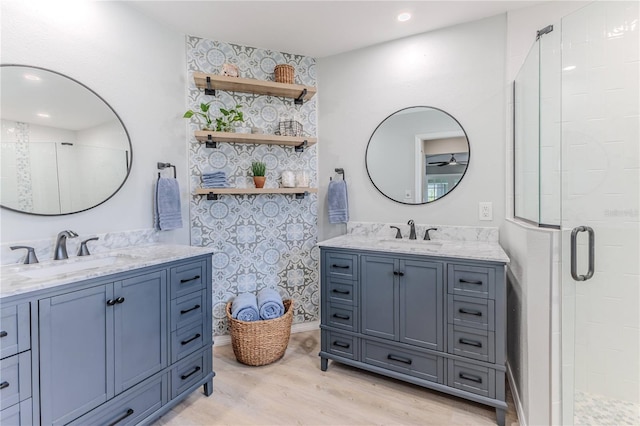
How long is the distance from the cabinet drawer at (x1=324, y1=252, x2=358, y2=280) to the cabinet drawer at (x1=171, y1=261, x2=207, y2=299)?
2.80ft

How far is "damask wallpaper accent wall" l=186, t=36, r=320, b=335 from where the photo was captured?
257 cm

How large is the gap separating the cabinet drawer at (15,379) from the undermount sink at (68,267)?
0.44 m

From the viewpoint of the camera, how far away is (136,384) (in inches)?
60.9

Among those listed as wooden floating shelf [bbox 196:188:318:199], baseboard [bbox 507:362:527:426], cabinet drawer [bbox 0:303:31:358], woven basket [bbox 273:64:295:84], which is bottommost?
baseboard [bbox 507:362:527:426]

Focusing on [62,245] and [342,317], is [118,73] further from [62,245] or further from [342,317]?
[342,317]

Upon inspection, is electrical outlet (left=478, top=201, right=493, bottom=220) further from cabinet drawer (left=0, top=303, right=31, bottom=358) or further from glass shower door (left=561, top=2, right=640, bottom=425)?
cabinet drawer (left=0, top=303, right=31, bottom=358)

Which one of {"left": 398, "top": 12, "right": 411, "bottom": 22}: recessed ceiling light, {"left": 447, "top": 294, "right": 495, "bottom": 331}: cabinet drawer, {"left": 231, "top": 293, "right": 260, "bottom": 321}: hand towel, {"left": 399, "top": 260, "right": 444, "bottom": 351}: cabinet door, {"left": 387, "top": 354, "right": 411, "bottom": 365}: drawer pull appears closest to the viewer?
{"left": 447, "top": 294, "right": 495, "bottom": 331}: cabinet drawer

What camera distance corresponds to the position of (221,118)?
8.46 feet

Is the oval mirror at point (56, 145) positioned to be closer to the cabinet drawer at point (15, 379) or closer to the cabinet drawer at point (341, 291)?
the cabinet drawer at point (15, 379)

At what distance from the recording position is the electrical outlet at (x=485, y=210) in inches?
89.2

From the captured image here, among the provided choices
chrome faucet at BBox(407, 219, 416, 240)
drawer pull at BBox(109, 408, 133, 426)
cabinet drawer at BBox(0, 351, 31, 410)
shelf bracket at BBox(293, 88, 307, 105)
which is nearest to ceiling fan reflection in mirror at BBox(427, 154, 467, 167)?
chrome faucet at BBox(407, 219, 416, 240)

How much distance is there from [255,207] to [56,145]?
1.40 meters

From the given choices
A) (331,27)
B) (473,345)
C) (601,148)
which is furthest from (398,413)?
(331,27)

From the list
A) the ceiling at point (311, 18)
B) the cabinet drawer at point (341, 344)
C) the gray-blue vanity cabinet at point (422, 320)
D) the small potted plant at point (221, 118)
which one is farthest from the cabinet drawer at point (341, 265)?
the ceiling at point (311, 18)
